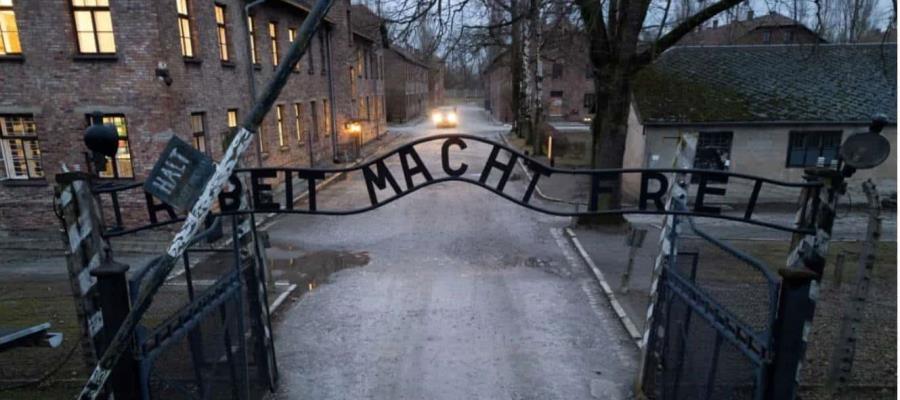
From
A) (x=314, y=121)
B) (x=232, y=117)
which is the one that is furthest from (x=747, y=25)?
(x=314, y=121)

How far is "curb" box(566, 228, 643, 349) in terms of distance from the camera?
7918 millimetres

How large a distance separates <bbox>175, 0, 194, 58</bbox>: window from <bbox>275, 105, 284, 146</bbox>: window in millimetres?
5305

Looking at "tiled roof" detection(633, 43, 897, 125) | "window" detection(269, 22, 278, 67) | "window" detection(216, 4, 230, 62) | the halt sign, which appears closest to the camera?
the halt sign

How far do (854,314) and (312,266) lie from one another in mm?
9215

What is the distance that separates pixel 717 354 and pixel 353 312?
18.7 ft

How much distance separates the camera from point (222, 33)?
1625 cm

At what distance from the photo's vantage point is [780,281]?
160 inches

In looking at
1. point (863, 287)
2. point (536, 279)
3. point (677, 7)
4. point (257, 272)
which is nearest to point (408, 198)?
point (536, 279)

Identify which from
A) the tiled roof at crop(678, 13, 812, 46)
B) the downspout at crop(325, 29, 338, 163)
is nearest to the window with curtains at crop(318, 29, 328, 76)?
the downspout at crop(325, 29, 338, 163)

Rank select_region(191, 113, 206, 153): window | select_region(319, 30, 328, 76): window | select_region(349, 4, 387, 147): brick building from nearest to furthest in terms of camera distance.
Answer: select_region(191, 113, 206, 153): window → select_region(319, 30, 328, 76): window → select_region(349, 4, 387, 147): brick building

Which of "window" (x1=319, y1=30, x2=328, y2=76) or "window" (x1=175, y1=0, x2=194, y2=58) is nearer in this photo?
"window" (x1=175, y1=0, x2=194, y2=58)

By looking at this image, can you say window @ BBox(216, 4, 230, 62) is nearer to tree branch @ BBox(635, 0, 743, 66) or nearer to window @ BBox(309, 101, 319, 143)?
window @ BBox(309, 101, 319, 143)

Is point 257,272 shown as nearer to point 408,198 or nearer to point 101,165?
point 101,165

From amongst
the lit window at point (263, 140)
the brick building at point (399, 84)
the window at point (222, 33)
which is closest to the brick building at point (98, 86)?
the window at point (222, 33)
